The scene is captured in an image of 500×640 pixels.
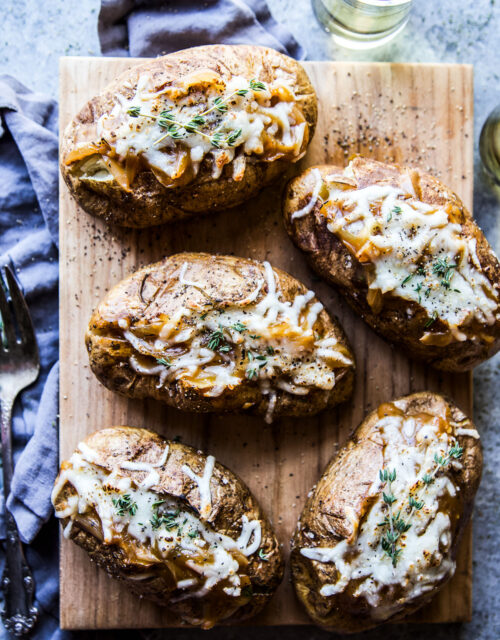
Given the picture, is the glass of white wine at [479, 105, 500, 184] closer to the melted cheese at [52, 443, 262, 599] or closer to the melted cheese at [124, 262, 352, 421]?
the melted cheese at [124, 262, 352, 421]

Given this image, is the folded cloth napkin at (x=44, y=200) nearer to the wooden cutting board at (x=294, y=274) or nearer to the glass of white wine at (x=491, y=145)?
the wooden cutting board at (x=294, y=274)

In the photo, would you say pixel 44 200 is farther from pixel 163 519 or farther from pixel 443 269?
pixel 443 269

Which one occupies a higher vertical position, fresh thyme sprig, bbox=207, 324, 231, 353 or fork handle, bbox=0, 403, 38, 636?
fresh thyme sprig, bbox=207, 324, 231, 353

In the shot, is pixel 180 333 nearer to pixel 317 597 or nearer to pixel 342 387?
pixel 342 387

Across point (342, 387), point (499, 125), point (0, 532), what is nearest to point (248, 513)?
point (342, 387)

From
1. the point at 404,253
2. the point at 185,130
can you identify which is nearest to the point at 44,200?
the point at 185,130

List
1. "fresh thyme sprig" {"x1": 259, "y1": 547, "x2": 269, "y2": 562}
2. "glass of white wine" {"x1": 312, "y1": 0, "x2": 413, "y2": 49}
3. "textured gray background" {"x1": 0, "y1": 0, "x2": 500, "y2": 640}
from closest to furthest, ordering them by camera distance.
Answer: "fresh thyme sprig" {"x1": 259, "y1": 547, "x2": 269, "y2": 562}
"glass of white wine" {"x1": 312, "y1": 0, "x2": 413, "y2": 49}
"textured gray background" {"x1": 0, "y1": 0, "x2": 500, "y2": 640}

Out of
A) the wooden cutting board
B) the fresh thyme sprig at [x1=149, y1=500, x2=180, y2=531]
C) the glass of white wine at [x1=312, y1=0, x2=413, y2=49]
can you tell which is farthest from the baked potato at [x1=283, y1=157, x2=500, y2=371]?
the fresh thyme sprig at [x1=149, y1=500, x2=180, y2=531]
